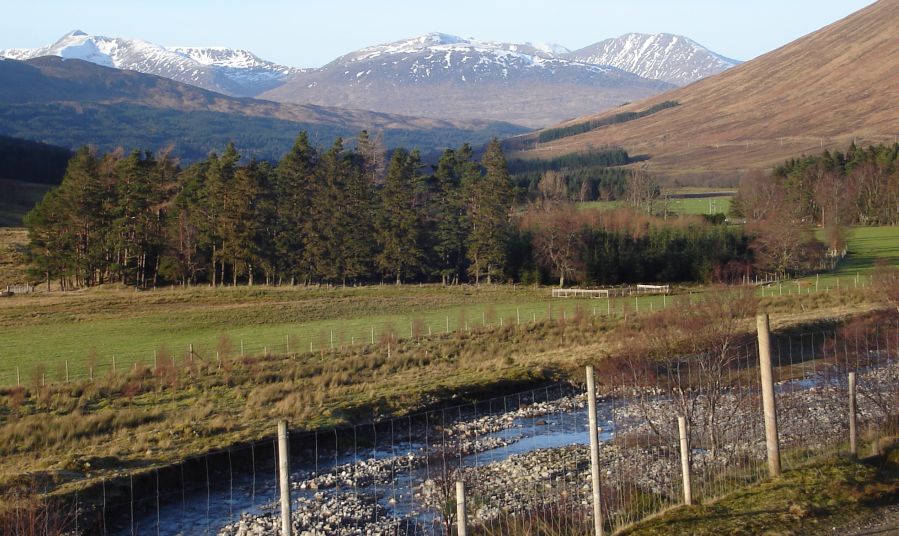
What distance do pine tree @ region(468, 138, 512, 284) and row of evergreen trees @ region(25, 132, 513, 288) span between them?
0.10 m

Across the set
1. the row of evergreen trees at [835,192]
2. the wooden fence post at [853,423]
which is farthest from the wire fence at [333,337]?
the row of evergreen trees at [835,192]

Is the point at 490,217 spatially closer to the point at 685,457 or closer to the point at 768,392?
the point at 768,392

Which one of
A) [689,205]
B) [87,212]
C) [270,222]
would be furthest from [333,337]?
[689,205]

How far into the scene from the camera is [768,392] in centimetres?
1257

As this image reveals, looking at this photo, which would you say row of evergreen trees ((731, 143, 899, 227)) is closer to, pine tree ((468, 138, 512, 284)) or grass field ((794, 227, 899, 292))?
grass field ((794, 227, 899, 292))

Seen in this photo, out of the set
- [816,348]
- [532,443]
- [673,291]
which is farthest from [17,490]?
[673,291]

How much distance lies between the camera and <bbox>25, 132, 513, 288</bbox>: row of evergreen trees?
2502 inches

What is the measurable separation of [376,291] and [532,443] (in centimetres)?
4043

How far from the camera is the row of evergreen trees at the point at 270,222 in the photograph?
63553 millimetres

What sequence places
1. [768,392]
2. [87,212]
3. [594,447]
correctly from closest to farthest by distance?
[594,447], [768,392], [87,212]

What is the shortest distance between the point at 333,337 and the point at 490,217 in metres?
27.9

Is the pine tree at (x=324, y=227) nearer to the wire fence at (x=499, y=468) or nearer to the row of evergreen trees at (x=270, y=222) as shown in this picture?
the row of evergreen trees at (x=270, y=222)

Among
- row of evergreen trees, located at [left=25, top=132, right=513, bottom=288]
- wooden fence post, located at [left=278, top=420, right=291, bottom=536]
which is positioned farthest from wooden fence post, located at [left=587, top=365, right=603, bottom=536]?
row of evergreen trees, located at [left=25, top=132, right=513, bottom=288]

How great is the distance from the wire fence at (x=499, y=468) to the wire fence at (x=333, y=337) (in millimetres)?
11742
